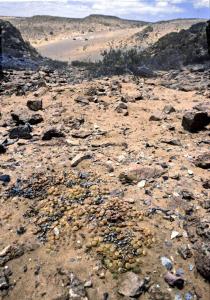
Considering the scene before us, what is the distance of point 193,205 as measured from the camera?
4.72 m

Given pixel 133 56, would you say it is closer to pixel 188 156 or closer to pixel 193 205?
pixel 188 156

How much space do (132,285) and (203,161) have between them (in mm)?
2427

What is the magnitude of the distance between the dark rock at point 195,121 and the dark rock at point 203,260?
3.27 meters

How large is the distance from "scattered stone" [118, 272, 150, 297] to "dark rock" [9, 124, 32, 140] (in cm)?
373

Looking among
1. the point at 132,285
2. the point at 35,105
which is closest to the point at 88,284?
the point at 132,285

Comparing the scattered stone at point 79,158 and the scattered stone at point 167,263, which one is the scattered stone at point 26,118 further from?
the scattered stone at point 167,263

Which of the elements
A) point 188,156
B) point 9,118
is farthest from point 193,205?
point 9,118

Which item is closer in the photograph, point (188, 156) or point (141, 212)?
point (141, 212)

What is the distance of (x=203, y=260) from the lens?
3881 mm

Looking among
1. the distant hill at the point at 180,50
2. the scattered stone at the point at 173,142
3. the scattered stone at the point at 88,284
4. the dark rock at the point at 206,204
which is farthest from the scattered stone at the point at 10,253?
the distant hill at the point at 180,50

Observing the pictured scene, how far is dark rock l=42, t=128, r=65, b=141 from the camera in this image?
677 centimetres

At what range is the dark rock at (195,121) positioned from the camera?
6.98 meters

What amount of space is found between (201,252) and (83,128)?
381 centimetres

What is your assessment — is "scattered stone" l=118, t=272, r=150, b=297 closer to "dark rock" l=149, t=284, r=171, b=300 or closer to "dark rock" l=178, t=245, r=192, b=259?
"dark rock" l=149, t=284, r=171, b=300
